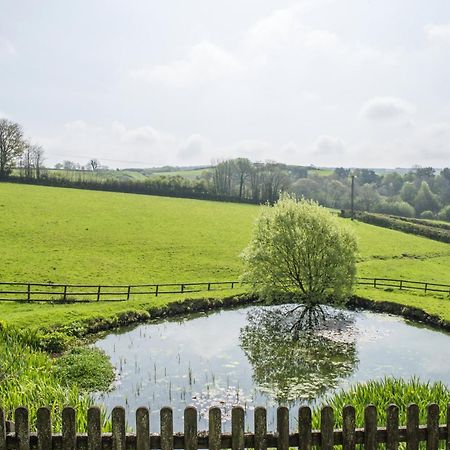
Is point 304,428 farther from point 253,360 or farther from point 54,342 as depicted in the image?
point 54,342

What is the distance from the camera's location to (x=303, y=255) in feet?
113

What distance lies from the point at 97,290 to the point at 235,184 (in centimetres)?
8501

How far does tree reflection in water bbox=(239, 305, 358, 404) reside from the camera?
2083cm

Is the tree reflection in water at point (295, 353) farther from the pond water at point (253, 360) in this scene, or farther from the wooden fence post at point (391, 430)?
the wooden fence post at point (391, 430)

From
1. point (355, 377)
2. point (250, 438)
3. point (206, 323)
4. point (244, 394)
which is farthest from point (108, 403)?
point (206, 323)

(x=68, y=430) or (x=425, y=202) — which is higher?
(x=425, y=202)

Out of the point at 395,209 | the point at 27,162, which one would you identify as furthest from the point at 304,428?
the point at 395,209

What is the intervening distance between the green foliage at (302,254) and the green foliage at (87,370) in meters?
14.9

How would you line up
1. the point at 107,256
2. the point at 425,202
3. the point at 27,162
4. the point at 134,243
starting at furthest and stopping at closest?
the point at 425,202
the point at 27,162
the point at 134,243
the point at 107,256

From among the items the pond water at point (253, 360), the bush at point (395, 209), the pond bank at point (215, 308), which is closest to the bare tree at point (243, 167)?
the bush at point (395, 209)

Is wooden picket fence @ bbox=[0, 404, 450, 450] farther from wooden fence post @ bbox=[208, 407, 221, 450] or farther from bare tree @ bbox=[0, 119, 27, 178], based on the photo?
bare tree @ bbox=[0, 119, 27, 178]

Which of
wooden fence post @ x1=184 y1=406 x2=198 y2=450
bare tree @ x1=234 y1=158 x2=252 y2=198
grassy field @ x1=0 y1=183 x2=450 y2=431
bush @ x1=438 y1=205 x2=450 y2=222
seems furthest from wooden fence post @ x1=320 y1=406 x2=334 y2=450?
bush @ x1=438 y1=205 x2=450 y2=222

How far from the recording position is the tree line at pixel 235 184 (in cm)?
9000

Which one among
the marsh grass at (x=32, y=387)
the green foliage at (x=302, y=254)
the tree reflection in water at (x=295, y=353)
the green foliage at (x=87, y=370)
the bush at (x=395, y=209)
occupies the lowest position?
the tree reflection in water at (x=295, y=353)
